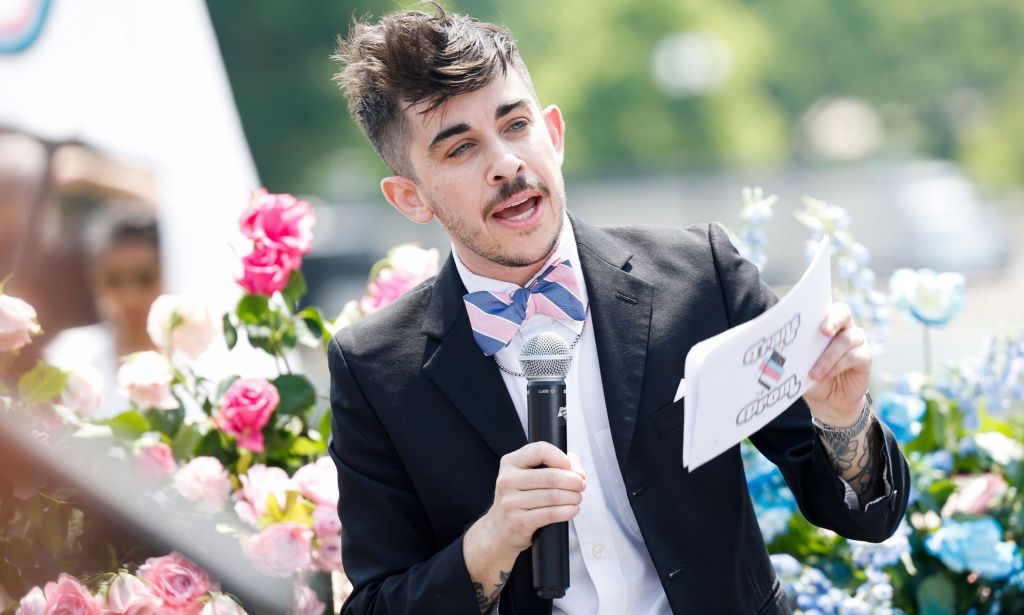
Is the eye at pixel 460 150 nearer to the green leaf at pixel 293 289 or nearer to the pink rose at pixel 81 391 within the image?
the green leaf at pixel 293 289

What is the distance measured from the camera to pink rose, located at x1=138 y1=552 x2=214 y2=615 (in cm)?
262

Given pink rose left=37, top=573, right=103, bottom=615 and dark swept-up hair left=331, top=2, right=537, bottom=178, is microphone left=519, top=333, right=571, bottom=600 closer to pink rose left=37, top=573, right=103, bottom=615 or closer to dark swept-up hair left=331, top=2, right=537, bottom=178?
dark swept-up hair left=331, top=2, right=537, bottom=178

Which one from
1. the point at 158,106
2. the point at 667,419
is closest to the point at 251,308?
the point at 667,419

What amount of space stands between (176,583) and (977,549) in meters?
1.90

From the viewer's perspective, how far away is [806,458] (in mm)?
2373

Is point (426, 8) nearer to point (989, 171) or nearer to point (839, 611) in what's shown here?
point (839, 611)

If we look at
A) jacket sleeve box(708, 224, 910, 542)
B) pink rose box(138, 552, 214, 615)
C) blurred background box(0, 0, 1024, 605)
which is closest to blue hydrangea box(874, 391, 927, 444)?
jacket sleeve box(708, 224, 910, 542)

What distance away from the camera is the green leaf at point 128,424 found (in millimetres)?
3035

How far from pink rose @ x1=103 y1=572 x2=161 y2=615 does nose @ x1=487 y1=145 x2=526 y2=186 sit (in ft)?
3.68

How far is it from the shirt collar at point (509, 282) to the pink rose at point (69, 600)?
1.01 meters

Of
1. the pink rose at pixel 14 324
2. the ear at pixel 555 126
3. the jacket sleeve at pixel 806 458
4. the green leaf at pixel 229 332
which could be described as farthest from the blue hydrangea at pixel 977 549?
the pink rose at pixel 14 324

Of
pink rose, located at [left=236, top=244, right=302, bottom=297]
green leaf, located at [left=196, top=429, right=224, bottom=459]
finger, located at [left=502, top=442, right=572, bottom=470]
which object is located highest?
pink rose, located at [left=236, top=244, right=302, bottom=297]

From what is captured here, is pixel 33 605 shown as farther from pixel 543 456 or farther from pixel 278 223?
pixel 543 456

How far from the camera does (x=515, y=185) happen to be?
2.36 m
